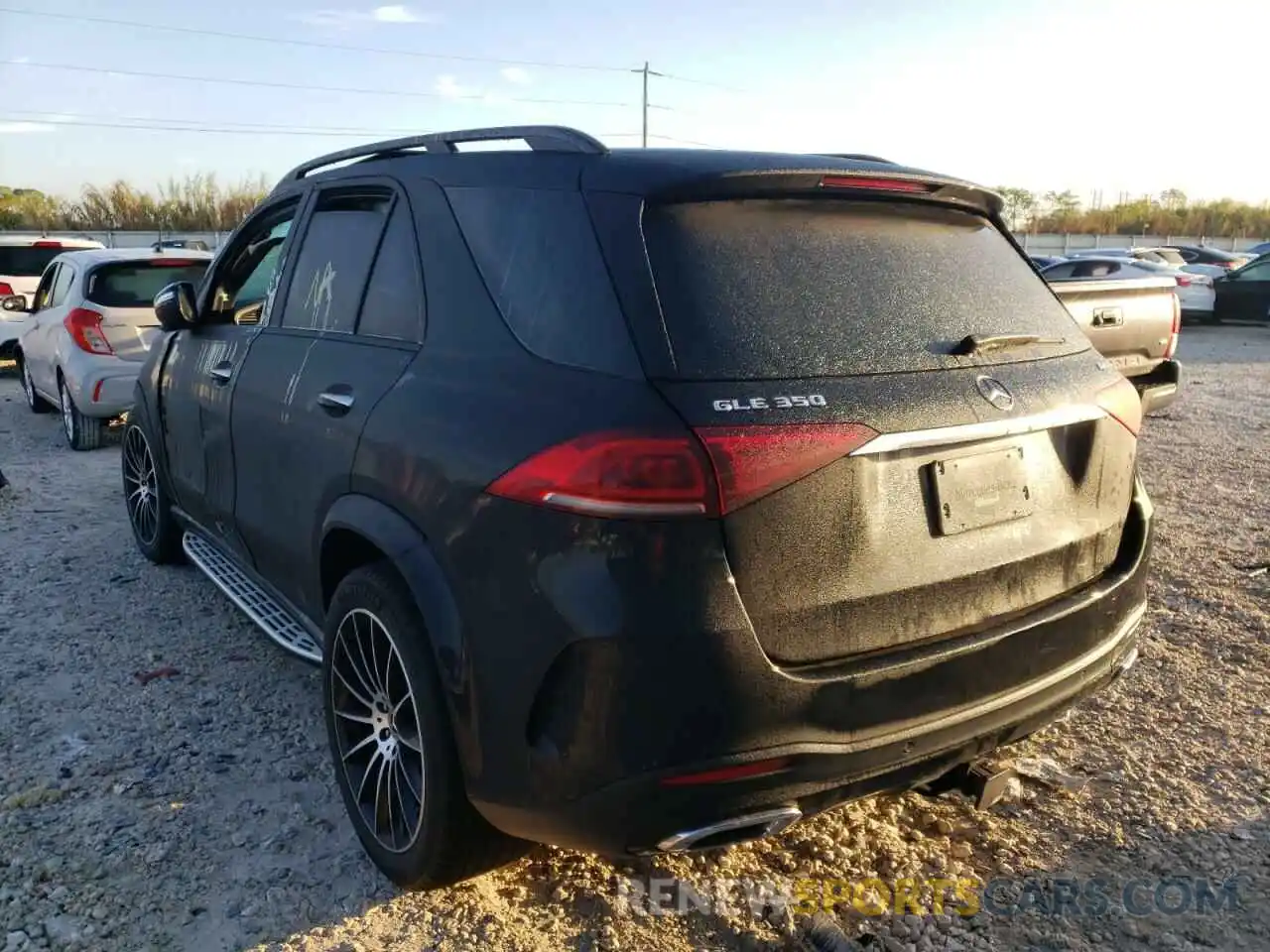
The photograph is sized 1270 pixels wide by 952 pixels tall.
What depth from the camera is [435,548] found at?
7.69 ft

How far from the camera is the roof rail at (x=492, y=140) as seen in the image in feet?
8.21

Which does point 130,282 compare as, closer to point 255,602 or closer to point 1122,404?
point 255,602

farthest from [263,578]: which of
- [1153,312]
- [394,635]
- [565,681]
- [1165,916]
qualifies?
[1153,312]

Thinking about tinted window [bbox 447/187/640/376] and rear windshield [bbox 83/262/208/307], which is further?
rear windshield [bbox 83/262/208/307]

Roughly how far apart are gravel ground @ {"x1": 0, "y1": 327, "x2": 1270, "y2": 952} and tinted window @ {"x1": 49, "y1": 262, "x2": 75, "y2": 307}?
187 inches

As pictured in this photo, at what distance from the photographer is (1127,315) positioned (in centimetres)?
663

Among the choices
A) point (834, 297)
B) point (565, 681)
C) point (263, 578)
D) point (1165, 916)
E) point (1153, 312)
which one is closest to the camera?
point (565, 681)

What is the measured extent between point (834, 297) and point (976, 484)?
0.53m

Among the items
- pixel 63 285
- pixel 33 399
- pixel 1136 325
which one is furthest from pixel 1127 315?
pixel 33 399

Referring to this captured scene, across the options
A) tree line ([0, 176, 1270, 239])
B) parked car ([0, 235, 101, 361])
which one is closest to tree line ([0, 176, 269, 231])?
tree line ([0, 176, 1270, 239])

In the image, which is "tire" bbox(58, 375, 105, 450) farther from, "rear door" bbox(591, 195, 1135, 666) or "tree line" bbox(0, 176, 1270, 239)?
"tree line" bbox(0, 176, 1270, 239)

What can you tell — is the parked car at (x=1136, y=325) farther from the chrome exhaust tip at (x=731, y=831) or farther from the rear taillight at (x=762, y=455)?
the chrome exhaust tip at (x=731, y=831)

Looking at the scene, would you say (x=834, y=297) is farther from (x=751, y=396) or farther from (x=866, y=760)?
(x=866, y=760)

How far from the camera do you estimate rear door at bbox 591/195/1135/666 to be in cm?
206
